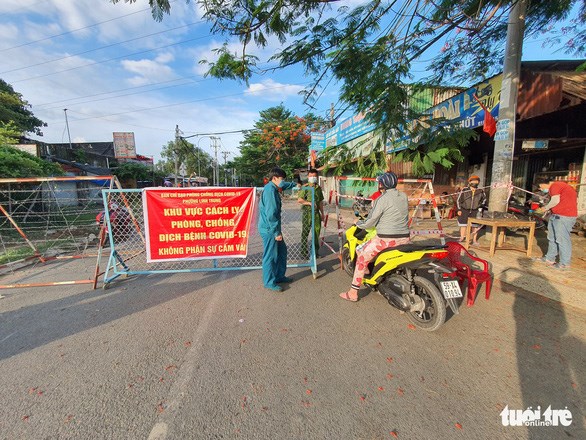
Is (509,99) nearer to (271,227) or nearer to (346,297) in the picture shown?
(346,297)

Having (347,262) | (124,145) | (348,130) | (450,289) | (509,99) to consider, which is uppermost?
(124,145)

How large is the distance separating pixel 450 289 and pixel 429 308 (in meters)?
0.39

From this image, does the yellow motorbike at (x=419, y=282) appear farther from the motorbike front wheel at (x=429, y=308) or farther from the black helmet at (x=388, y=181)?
the black helmet at (x=388, y=181)

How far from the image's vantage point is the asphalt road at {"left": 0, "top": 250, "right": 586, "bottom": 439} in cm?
176

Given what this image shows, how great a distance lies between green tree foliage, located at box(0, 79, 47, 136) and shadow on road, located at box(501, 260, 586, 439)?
946 inches

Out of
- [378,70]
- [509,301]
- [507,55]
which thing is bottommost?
[509,301]

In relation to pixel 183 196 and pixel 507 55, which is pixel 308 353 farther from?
pixel 507 55

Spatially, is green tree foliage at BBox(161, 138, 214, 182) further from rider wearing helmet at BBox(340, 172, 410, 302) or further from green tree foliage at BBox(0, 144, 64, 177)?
rider wearing helmet at BBox(340, 172, 410, 302)

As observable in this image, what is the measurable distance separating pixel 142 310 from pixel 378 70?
508cm

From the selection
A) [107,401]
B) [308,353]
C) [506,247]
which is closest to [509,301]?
[506,247]

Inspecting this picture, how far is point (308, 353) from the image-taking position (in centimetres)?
249

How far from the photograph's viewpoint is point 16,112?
23.5m

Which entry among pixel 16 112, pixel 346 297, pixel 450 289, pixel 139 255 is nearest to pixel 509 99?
pixel 450 289

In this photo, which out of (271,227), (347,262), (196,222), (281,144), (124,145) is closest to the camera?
(271,227)
